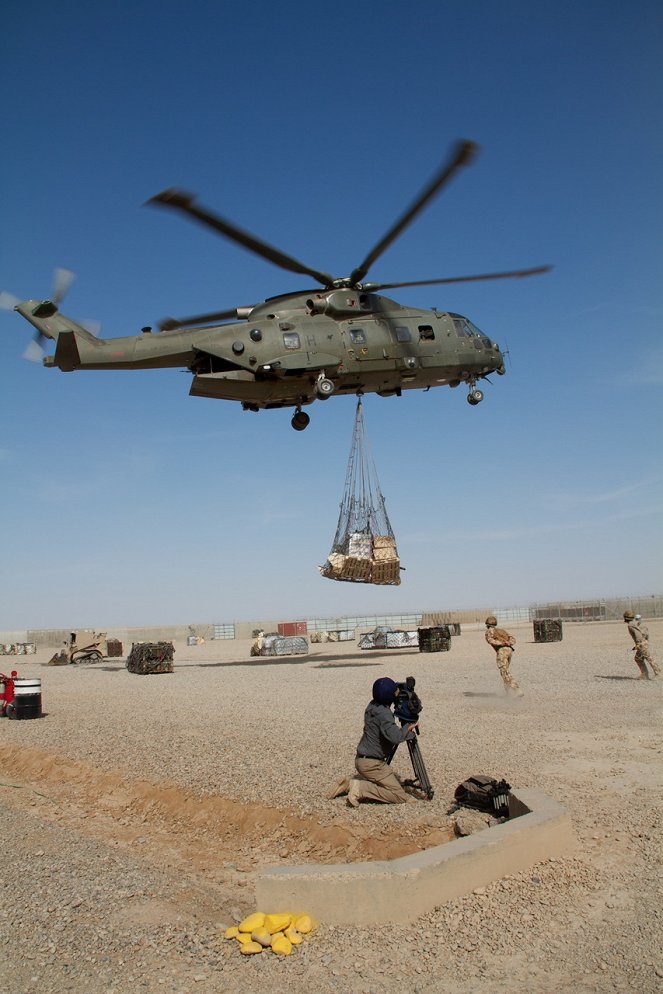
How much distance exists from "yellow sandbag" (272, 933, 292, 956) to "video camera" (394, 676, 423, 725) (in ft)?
9.54

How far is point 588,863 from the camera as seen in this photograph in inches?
222

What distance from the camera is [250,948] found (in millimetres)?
4785

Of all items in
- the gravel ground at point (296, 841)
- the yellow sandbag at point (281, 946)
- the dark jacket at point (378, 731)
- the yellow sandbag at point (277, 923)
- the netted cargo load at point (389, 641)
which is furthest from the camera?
the netted cargo load at point (389, 641)

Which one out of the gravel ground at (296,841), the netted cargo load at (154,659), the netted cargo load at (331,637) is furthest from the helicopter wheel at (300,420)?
the netted cargo load at (331,637)

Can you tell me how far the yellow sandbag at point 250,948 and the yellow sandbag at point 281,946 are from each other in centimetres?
11

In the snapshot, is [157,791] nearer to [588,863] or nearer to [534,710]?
[588,863]

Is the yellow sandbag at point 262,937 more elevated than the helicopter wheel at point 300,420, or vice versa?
the helicopter wheel at point 300,420

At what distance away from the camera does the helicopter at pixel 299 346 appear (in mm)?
17422

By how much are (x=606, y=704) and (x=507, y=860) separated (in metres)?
8.64

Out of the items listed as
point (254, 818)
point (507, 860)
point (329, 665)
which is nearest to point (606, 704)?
point (254, 818)

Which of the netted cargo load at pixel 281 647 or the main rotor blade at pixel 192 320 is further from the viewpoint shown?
the netted cargo load at pixel 281 647

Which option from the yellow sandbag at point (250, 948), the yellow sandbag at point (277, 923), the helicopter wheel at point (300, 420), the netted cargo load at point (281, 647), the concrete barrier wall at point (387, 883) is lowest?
the yellow sandbag at point (250, 948)

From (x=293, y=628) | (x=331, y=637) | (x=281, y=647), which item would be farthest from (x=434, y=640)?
(x=293, y=628)

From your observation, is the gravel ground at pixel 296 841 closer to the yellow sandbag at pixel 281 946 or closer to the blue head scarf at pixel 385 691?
the yellow sandbag at pixel 281 946
